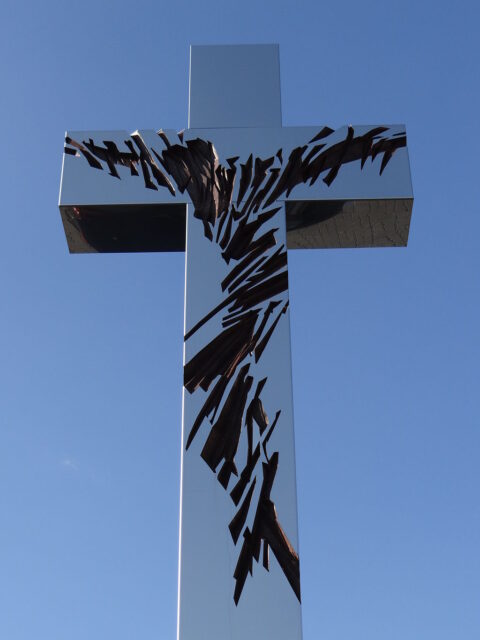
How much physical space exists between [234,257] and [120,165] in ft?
2.34

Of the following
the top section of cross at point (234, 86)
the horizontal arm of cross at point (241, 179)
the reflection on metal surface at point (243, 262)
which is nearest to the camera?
the reflection on metal surface at point (243, 262)

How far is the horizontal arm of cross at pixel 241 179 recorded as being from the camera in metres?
4.33

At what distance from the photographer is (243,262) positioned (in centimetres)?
409

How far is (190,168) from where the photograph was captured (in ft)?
14.4

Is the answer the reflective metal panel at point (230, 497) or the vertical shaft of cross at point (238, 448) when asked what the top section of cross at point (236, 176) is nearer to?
the vertical shaft of cross at point (238, 448)

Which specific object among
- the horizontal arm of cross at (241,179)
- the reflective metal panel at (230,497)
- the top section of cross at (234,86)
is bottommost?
the reflective metal panel at (230,497)

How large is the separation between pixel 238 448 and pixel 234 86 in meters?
1.69

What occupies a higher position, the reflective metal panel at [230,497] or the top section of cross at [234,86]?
the top section of cross at [234,86]

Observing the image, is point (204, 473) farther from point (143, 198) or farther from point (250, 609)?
point (143, 198)

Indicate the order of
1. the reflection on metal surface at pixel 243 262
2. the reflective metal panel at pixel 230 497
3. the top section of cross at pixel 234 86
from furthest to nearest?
the top section of cross at pixel 234 86 → the reflection on metal surface at pixel 243 262 → the reflective metal panel at pixel 230 497

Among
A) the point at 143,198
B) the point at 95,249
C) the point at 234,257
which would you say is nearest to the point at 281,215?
the point at 234,257

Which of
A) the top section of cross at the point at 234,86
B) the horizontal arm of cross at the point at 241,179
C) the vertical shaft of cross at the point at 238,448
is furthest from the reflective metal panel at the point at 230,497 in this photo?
the top section of cross at the point at 234,86

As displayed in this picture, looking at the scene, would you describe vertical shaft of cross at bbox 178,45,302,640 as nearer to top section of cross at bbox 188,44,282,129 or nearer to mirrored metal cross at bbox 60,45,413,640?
mirrored metal cross at bbox 60,45,413,640

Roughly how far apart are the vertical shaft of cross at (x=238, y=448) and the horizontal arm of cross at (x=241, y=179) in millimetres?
138
